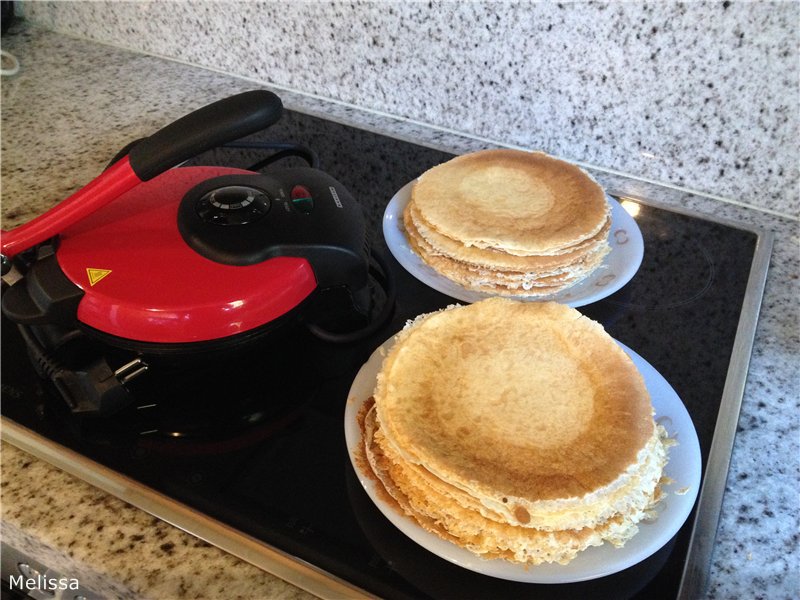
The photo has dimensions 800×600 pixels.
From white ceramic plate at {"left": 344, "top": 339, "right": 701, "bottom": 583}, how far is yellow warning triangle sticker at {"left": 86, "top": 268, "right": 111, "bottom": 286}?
0.26 metres

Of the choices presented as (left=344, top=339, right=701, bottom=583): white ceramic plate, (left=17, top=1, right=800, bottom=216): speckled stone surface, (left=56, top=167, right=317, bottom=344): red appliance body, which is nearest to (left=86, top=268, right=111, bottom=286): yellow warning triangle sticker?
(left=56, top=167, right=317, bottom=344): red appliance body

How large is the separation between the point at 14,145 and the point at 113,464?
0.70 m

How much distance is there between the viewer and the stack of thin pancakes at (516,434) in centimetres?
52

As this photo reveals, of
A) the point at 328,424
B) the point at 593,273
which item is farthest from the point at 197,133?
the point at 593,273

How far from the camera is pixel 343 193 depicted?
76 centimetres

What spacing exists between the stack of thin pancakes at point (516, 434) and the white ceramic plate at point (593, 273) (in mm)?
148

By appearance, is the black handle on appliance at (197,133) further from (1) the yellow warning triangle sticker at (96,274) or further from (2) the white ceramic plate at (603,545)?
(2) the white ceramic plate at (603,545)

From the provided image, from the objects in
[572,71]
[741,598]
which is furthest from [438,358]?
[572,71]

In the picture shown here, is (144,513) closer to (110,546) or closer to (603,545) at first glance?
(110,546)

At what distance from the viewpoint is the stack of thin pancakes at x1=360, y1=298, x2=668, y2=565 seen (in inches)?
20.6

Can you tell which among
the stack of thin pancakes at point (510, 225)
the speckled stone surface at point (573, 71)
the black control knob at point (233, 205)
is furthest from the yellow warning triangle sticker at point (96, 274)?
the speckled stone surface at point (573, 71)

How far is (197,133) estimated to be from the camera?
62 cm

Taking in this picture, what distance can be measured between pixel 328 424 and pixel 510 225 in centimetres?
33

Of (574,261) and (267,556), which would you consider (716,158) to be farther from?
(267,556)
